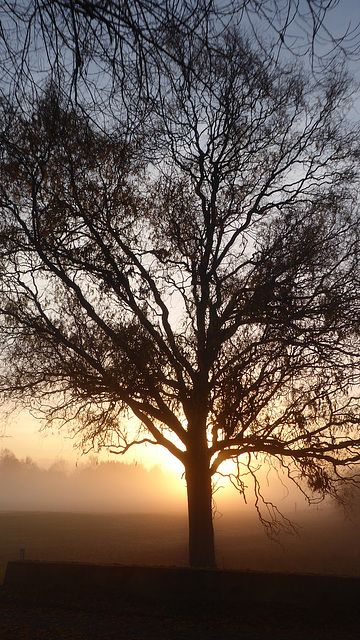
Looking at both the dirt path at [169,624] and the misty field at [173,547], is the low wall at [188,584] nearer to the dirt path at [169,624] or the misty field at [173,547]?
the dirt path at [169,624]

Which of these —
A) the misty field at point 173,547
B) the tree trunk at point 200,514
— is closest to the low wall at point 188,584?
the tree trunk at point 200,514

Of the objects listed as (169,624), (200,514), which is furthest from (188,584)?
(200,514)

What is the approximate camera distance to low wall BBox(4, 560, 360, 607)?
24.6 feet

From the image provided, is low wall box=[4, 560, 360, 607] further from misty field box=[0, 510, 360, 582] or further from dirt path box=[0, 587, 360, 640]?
misty field box=[0, 510, 360, 582]

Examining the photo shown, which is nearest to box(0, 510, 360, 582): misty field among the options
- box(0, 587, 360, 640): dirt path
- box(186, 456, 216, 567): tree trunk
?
box(186, 456, 216, 567): tree trunk

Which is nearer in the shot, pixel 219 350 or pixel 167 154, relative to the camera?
pixel 219 350

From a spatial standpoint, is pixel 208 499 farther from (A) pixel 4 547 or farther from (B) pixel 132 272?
(A) pixel 4 547

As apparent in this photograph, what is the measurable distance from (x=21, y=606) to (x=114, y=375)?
16.9 ft

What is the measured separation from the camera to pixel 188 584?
26.4ft

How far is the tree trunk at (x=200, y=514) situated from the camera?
44.5ft

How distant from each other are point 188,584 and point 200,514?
19.9ft

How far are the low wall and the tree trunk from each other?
542cm

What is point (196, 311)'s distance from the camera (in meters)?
14.8

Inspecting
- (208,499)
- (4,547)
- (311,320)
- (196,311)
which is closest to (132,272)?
(196,311)
